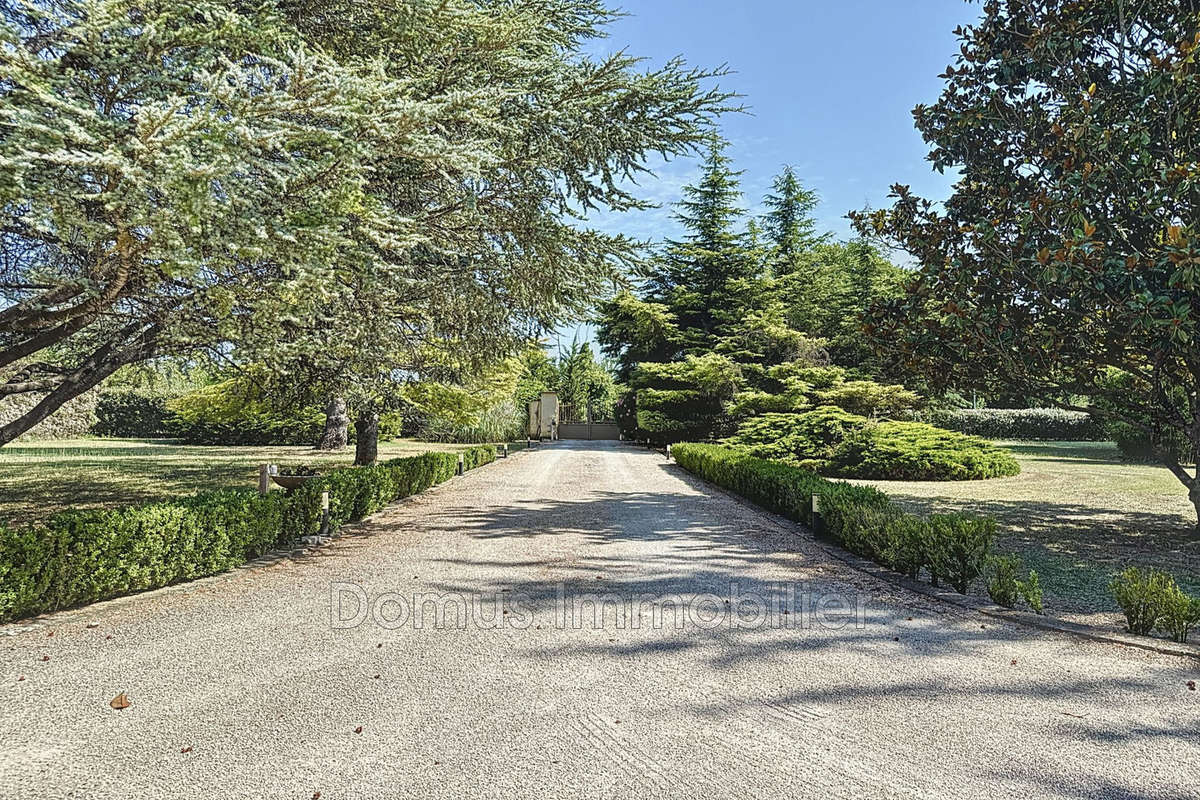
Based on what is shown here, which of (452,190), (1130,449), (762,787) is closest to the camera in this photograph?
(762,787)

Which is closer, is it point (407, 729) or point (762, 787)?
point (762, 787)

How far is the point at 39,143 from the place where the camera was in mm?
3992

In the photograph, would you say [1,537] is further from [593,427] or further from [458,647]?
[593,427]

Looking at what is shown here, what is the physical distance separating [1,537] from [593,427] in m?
40.6

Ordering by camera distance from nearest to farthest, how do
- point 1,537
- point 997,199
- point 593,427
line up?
point 1,537
point 997,199
point 593,427

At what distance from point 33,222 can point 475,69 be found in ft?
15.1

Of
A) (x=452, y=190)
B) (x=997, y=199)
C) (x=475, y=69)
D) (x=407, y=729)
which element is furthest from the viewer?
(x=997, y=199)

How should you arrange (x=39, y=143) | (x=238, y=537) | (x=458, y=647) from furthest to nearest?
1. (x=238, y=537)
2. (x=458, y=647)
3. (x=39, y=143)

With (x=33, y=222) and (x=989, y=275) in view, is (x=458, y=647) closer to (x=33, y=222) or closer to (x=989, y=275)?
(x=33, y=222)

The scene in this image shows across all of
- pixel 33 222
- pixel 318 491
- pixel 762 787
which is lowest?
pixel 762 787

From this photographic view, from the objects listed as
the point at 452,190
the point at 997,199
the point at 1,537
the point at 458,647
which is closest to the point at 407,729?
the point at 458,647

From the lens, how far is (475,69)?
290 inches

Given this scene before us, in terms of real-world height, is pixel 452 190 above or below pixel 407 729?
above

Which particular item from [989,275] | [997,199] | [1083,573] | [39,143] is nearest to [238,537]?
[39,143]
